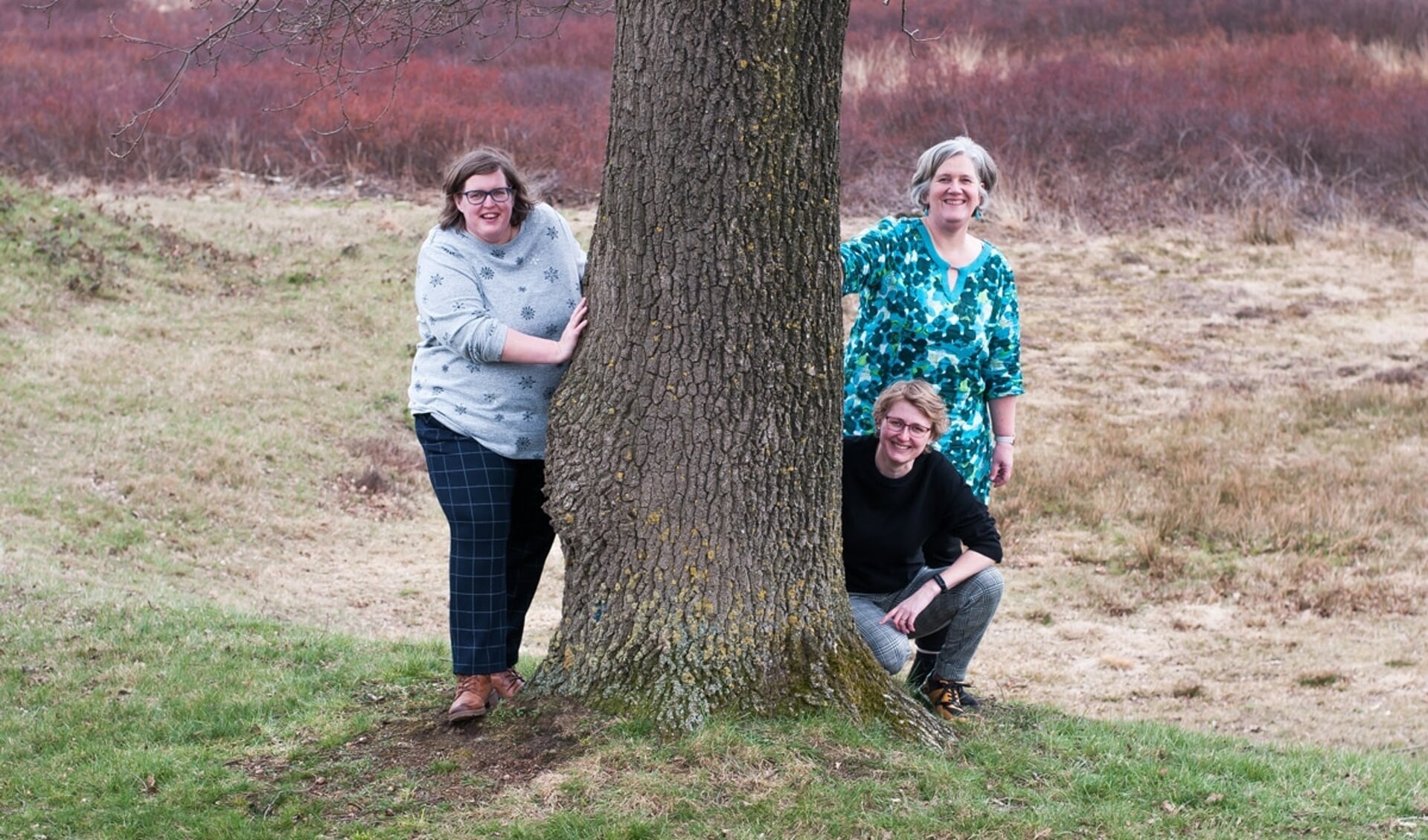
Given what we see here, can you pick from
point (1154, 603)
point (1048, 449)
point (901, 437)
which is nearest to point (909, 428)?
point (901, 437)

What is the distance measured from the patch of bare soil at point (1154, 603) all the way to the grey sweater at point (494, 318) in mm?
855

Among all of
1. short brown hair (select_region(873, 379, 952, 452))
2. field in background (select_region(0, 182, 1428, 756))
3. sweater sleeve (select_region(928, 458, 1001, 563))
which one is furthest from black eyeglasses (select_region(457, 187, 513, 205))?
field in background (select_region(0, 182, 1428, 756))

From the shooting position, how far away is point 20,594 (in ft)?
21.0

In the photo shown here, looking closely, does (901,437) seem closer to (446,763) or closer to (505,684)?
(505,684)

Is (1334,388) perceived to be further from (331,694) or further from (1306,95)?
(331,694)

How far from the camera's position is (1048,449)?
438 inches

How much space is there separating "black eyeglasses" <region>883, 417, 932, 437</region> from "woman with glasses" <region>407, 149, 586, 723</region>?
0.96 meters

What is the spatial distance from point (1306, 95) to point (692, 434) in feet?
54.5

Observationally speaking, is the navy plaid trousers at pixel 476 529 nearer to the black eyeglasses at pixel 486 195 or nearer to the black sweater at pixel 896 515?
the black eyeglasses at pixel 486 195

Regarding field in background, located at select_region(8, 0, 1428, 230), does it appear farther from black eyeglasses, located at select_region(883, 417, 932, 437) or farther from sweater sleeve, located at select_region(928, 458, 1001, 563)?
black eyeglasses, located at select_region(883, 417, 932, 437)

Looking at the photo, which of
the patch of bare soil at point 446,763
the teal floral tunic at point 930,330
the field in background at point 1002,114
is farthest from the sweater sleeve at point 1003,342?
the field in background at point 1002,114

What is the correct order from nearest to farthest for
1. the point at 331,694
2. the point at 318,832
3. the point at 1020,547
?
the point at 318,832 < the point at 331,694 < the point at 1020,547

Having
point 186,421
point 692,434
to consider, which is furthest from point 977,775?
point 186,421

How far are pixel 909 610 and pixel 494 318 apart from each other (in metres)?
1.49
